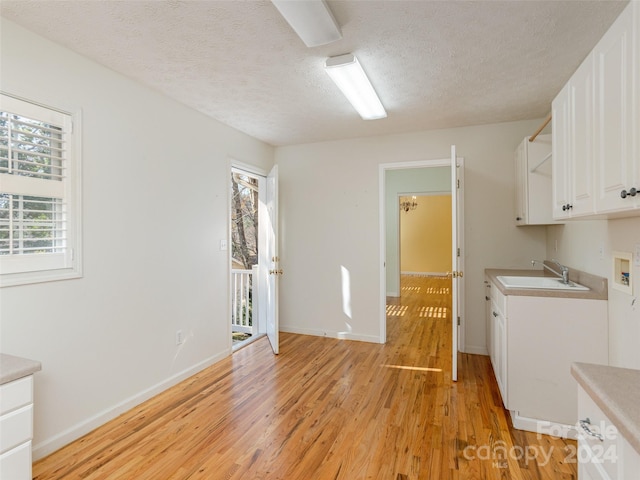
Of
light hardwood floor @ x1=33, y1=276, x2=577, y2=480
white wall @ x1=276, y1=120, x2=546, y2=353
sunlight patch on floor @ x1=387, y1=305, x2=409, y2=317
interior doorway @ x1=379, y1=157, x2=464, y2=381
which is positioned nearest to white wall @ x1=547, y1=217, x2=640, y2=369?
light hardwood floor @ x1=33, y1=276, x2=577, y2=480

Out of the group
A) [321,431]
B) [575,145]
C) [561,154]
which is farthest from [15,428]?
[561,154]

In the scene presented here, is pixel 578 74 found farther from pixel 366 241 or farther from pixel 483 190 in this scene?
pixel 366 241

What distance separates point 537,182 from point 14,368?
3978 mm

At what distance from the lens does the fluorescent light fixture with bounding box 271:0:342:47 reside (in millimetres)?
1657

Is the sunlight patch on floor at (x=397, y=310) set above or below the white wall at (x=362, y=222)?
below

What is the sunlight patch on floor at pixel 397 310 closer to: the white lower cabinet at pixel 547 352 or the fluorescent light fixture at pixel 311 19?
the white lower cabinet at pixel 547 352

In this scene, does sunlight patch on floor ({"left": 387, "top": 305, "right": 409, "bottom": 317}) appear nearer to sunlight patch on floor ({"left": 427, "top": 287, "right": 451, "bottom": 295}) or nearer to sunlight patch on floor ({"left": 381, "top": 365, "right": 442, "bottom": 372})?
sunlight patch on floor ({"left": 427, "top": 287, "right": 451, "bottom": 295})

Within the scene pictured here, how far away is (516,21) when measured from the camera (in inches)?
76.4

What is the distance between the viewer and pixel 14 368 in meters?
1.56

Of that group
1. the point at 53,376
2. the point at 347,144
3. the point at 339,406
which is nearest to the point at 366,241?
the point at 347,144

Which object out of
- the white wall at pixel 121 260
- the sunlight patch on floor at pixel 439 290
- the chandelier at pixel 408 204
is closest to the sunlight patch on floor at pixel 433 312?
the sunlight patch on floor at pixel 439 290

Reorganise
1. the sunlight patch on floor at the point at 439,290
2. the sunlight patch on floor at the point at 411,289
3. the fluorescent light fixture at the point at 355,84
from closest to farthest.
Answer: the fluorescent light fixture at the point at 355,84 → the sunlight patch on floor at the point at 439,290 → the sunlight patch on floor at the point at 411,289

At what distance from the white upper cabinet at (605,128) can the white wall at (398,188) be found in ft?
13.0

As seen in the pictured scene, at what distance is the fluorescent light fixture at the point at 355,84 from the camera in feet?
7.54
